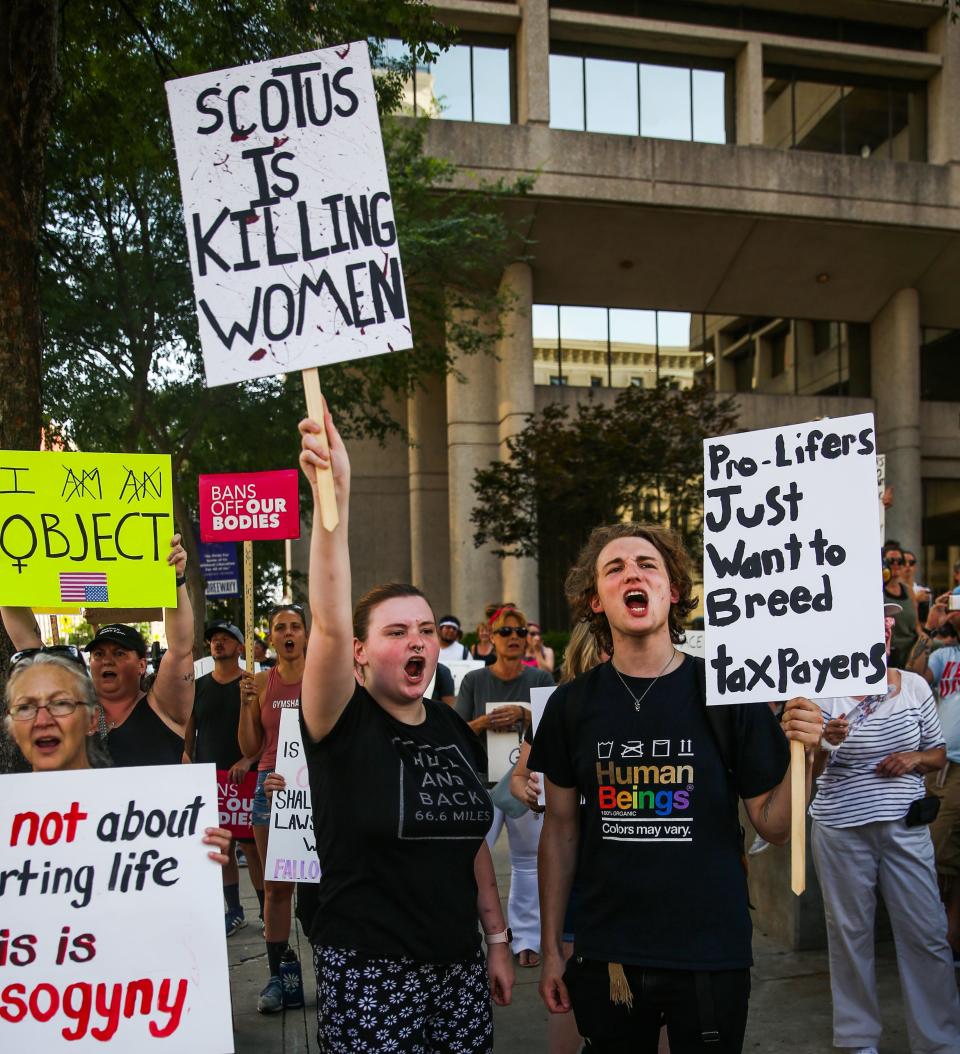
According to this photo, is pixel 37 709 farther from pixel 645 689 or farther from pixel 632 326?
pixel 632 326

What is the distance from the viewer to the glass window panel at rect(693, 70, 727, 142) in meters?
23.5

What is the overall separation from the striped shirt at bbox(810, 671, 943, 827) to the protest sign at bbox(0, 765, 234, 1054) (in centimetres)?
272

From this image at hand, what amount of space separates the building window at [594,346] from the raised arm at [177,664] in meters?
21.6

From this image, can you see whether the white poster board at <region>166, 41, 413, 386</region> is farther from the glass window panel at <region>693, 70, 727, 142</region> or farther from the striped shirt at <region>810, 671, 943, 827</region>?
the glass window panel at <region>693, 70, 727, 142</region>

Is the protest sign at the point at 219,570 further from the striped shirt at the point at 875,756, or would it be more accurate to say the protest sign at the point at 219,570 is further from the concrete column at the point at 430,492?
the concrete column at the point at 430,492

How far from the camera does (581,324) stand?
83.3 ft

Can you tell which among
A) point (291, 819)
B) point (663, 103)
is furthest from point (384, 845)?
point (663, 103)

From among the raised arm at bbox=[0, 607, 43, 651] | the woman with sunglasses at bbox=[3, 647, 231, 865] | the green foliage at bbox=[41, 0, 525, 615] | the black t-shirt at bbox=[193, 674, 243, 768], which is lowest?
the black t-shirt at bbox=[193, 674, 243, 768]

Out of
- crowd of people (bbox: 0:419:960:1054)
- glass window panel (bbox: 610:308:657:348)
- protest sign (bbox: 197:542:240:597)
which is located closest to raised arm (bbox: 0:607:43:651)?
crowd of people (bbox: 0:419:960:1054)

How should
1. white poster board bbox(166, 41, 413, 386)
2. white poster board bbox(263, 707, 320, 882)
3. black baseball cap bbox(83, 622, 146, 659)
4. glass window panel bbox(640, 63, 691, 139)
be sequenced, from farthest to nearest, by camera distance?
1. glass window panel bbox(640, 63, 691, 139)
2. white poster board bbox(263, 707, 320, 882)
3. black baseball cap bbox(83, 622, 146, 659)
4. white poster board bbox(166, 41, 413, 386)

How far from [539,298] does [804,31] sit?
28.0ft

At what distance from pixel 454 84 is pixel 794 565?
21491 millimetres

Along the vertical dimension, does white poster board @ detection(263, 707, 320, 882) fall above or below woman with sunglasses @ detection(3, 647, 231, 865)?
below

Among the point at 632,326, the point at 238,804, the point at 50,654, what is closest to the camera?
the point at 50,654
